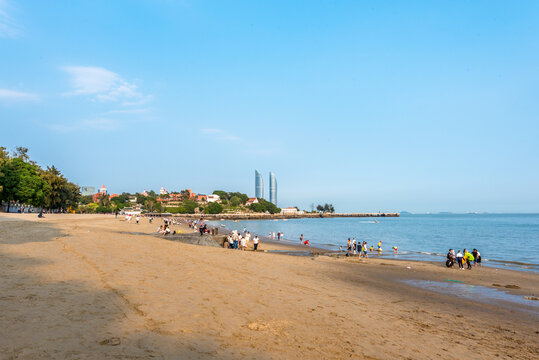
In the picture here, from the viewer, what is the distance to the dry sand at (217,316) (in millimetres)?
5836

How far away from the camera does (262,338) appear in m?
6.86

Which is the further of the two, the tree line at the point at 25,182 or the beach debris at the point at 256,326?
the tree line at the point at 25,182

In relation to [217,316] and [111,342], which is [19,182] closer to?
[217,316]

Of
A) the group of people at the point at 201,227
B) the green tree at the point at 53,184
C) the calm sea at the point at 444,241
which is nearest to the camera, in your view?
the calm sea at the point at 444,241

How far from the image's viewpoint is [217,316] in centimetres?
798

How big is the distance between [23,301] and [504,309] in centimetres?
1655

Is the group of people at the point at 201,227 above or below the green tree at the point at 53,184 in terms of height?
below

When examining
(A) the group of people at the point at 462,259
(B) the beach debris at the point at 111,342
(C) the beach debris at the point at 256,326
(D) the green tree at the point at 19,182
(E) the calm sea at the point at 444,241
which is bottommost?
(E) the calm sea at the point at 444,241

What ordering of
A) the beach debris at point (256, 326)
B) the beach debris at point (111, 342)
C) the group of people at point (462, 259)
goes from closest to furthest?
1. the beach debris at point (111, 342)
2. the beach debris at point (256, 326)
3. the group of people at point (462, 259)

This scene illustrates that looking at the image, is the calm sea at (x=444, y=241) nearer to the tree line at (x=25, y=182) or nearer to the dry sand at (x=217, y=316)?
the dry sand at (x=217, y=316)

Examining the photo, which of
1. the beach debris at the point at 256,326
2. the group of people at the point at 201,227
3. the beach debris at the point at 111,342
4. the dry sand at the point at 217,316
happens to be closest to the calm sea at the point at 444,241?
the group of people at the point at 201,227

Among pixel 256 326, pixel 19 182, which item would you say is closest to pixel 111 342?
pixel 256 326

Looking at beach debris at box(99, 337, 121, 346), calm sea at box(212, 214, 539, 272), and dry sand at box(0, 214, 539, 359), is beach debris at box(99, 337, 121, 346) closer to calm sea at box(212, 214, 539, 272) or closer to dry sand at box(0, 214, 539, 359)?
dry sand at box(0, 214, 539, 359)

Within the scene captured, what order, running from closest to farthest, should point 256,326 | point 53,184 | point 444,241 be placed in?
point 256,326, point 444,241, point 53,184
